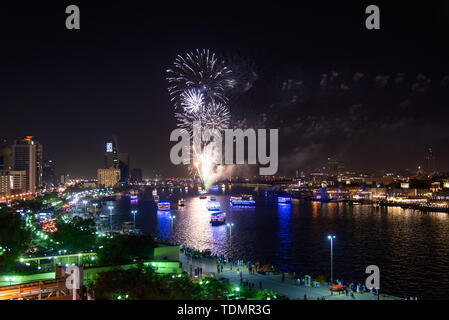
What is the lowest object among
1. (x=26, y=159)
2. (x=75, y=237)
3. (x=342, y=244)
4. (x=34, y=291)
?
(x=342, y=244)

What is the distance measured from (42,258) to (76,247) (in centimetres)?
251

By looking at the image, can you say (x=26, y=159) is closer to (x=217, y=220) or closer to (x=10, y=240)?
(x=217, y=220)

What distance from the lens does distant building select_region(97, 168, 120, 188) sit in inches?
4983

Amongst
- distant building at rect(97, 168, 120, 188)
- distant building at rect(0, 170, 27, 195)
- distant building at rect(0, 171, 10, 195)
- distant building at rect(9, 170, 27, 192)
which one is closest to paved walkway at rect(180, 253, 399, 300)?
distant building at rect(0, 170, 27, 195)

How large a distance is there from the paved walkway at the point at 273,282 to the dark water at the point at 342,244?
411 centimetres

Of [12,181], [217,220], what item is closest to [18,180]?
[12,181]

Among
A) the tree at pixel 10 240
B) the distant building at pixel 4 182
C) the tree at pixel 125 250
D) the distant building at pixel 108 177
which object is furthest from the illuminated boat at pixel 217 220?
the distant building at pixel 108 177

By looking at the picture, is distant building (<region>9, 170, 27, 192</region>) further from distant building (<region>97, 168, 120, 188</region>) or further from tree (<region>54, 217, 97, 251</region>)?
tree (<region>54, 217, 97, 251</region>)

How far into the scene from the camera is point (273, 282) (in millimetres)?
12148

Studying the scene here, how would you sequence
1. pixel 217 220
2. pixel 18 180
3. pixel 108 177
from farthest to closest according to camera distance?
pixel 108 177
pixel 18 180
pixel 217 220

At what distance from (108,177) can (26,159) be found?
48.7 meters

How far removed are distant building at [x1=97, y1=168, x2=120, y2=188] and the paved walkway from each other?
116m

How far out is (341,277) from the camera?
15914 millimetres
